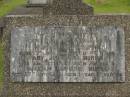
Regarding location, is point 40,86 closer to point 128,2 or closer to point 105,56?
point 105,56

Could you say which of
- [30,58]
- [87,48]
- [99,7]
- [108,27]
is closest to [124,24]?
[108,27]

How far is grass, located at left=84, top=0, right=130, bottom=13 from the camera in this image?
91.3ft

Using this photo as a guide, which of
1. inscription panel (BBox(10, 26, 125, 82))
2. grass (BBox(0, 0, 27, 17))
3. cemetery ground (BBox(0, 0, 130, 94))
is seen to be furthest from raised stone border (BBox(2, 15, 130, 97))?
grass (BBox(0, 0, 27, 17))

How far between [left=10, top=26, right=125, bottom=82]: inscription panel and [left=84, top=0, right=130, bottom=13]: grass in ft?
47.9

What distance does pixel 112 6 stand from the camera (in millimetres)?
29594

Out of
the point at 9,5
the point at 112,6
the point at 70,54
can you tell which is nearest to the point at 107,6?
the point at 112,6

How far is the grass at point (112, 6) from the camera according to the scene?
1096 inches

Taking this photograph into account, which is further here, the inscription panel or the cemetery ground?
the cemetery ground

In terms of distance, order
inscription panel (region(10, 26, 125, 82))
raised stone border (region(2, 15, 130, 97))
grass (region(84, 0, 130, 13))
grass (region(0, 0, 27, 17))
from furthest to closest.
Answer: grass (region(0, 0, 27, 17)) → grass (region(84, 0, 130, 13)) → raised stone border (region(2, 15, 130, 97)) → inscription panel (region(10, 26, 125, 82))

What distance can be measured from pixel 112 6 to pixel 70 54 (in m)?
17.3

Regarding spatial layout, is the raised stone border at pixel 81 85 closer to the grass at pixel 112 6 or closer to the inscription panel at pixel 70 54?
the inscription panel at pixel 70 54

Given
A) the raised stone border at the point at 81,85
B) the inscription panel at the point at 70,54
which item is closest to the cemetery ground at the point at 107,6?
the raised stone border at the point at 81,85

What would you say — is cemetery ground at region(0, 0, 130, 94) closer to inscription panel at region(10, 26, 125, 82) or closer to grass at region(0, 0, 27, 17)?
grass at region(0, 0, 27, 17)

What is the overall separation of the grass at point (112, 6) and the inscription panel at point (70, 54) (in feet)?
47.9
